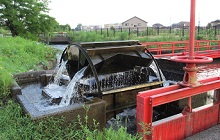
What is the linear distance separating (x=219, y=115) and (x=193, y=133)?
855 mm

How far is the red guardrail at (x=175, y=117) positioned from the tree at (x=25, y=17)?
16445mm

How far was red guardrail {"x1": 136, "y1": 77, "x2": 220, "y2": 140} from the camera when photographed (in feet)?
11.9

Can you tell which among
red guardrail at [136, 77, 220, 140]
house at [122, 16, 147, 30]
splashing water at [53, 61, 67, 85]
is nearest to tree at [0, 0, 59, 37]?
splashing water at [53, 61, 67, 85]

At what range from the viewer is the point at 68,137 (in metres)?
3.39

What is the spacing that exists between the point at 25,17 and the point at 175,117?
17.1 meters

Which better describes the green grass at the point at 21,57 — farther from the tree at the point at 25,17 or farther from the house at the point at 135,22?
the house at the point at 135,22

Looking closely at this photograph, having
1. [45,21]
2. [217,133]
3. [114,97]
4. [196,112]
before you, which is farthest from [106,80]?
[45,21]

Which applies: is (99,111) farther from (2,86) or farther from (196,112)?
(2,86)

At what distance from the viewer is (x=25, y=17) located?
18219mm

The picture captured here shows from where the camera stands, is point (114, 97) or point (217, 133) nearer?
point (217, 133)

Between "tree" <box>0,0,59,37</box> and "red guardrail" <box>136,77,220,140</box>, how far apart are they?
1645 centimetres

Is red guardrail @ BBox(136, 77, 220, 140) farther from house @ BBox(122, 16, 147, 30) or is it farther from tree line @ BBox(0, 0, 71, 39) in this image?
house @ BBox(122, 16, 147, 30)

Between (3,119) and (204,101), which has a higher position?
(3,119)

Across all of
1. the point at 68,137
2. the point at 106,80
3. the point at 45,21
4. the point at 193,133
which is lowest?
the point at 193,133
